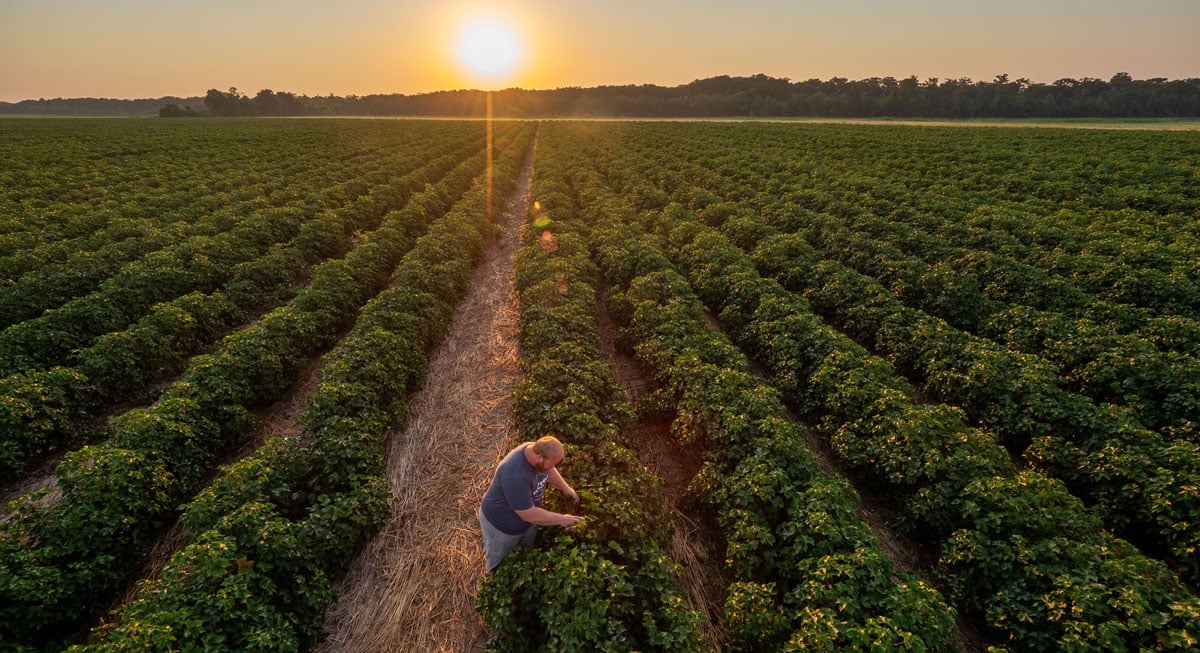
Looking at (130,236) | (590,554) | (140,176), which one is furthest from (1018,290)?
(140,176)

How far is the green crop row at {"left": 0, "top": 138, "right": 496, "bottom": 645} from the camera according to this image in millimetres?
6855

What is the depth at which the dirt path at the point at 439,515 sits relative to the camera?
7969 mm

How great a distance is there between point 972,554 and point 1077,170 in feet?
136

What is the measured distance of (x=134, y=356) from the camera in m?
12.7

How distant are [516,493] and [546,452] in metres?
0.80

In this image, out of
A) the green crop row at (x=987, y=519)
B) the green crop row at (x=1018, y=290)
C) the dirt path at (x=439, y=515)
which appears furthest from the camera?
the green crop row at (x=1018, y=290)

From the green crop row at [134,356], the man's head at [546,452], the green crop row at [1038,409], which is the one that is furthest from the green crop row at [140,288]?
the green crop row at [1038,409]

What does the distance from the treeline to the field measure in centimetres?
12695

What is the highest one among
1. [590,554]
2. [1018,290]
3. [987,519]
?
[1018,290]

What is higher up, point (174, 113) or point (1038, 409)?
point (174, 113)

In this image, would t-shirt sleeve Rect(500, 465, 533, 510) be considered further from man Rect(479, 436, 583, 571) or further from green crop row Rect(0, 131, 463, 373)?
green crop row Rect(0, 131, 463, 373)

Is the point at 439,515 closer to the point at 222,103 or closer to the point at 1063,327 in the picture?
the point at 1063,327

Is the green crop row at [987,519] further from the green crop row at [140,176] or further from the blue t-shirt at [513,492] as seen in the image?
the green crop row at [140,176]

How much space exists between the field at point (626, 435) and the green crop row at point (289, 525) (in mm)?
59
